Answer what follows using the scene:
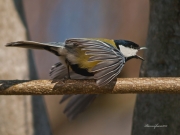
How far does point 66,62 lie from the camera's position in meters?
1.56

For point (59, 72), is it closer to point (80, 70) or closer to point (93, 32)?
point (80, 70)

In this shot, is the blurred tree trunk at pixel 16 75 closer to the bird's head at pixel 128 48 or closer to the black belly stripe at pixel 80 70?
the black belly stripe at pixel 80 70

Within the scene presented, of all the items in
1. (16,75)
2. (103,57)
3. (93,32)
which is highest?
(103,57)

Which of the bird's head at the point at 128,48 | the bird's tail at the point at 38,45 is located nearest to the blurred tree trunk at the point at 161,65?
the bird's head at the point at 128,48

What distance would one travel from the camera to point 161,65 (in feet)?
5.28

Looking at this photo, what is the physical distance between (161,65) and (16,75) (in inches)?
20.9

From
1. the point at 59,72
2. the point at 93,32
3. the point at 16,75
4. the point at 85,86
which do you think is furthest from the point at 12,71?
the point at 93,32

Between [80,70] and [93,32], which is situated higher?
[80,70]

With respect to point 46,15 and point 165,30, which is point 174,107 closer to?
point 165,30

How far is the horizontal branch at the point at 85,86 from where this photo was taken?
1.36 meters

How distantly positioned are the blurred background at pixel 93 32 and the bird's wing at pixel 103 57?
1689 millimetres

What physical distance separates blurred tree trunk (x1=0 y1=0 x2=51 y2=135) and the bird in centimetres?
15

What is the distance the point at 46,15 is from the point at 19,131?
5.76 feet

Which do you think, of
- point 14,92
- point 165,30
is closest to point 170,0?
point 165,30
